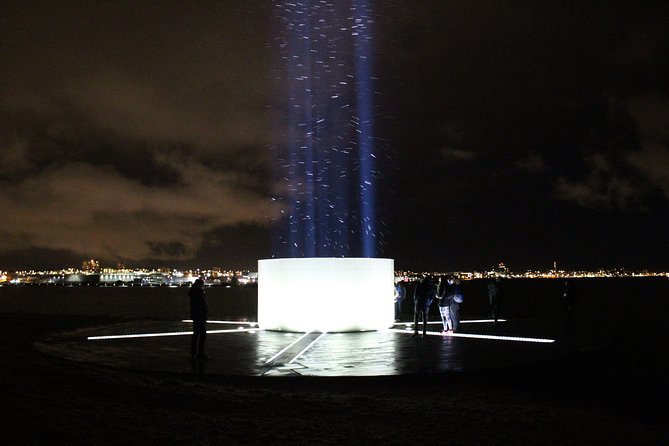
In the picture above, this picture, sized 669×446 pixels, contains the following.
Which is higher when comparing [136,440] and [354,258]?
[354,258]

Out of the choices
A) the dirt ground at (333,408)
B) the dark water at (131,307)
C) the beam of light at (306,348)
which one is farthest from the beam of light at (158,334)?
the dark water at (131,307)

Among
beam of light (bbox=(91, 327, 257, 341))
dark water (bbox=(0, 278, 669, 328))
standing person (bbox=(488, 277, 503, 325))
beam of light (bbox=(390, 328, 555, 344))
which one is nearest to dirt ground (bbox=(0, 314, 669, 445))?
beam of light (bbox=(390, 328, 555, 344))

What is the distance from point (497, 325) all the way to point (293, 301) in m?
7.77

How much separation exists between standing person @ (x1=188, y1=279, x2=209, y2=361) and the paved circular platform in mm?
298

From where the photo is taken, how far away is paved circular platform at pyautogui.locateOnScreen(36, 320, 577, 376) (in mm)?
12031

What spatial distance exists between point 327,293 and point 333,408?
987 centimetres

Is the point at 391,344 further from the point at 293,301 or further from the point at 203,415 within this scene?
the point at 203,415

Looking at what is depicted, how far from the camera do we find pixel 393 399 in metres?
9.40

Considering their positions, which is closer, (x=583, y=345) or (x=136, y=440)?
(x=136, y=440)

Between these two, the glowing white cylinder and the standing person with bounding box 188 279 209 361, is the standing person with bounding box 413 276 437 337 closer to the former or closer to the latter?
the glowing white cylinder

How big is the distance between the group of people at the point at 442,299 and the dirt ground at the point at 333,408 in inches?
221

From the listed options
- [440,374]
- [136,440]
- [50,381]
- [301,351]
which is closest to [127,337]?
[301,351]

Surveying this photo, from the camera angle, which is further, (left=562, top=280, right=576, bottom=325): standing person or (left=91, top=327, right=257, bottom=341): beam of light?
(left=562, top=280, right=576, bottom=325): standing person

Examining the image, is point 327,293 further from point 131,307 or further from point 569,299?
point 131,307
